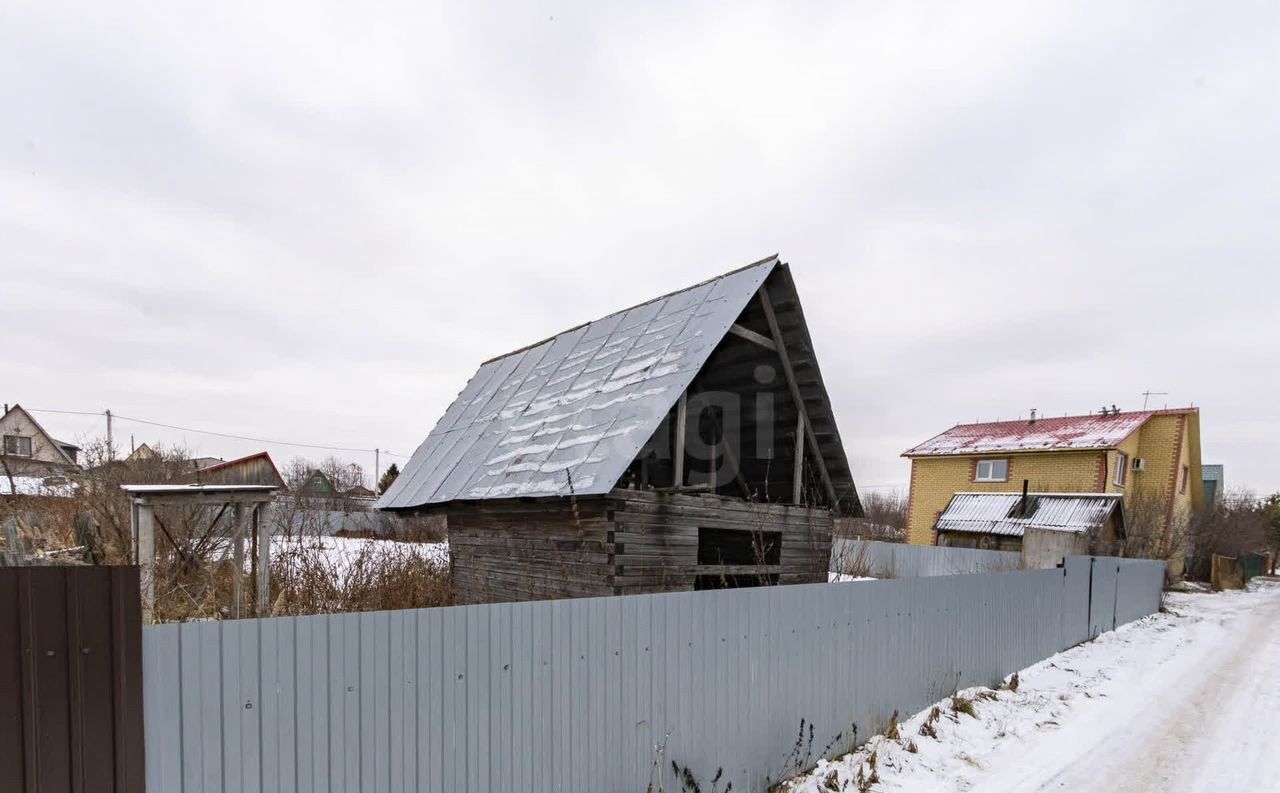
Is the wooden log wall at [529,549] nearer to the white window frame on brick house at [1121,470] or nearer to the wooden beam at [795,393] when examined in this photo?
the wooden beam at [795,393]

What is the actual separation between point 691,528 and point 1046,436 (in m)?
26.9

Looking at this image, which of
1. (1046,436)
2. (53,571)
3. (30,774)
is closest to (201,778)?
(30,774)

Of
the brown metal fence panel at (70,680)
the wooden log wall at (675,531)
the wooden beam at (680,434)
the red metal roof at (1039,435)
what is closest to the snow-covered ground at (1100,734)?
the wooden log wall at (675,531)

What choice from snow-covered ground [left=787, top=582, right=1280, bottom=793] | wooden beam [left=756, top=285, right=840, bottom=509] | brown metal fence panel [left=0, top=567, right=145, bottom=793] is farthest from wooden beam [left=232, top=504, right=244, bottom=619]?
wooden beam [left=756, top=285, right=840, bottom=509]

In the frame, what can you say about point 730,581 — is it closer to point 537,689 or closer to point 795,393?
point 795,393

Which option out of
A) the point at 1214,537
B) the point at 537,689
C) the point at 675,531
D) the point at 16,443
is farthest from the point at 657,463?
the point at 16,443

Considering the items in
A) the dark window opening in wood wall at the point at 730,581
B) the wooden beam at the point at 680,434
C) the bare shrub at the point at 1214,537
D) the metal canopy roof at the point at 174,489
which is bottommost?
the bare shrub at the point at 1214,537

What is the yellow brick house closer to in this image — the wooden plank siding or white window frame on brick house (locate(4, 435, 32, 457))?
the wooden plank siding

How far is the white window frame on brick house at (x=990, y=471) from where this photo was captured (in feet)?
98.0

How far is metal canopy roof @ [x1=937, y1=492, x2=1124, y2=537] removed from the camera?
2245cm

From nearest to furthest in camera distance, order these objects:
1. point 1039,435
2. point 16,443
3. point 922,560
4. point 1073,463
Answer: point 922,560
point 1073,463
point 1039,435
point 16,443

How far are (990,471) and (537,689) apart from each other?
30.9 meters

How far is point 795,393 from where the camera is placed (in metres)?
10.2

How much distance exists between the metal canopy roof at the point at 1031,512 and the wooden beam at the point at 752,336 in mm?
16452
